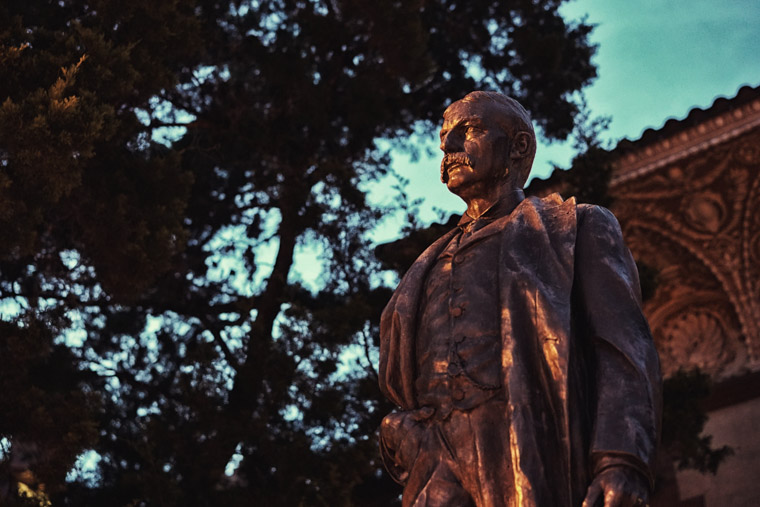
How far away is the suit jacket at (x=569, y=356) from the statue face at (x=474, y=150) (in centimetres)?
23

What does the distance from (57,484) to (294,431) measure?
1.81m

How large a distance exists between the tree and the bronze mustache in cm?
434

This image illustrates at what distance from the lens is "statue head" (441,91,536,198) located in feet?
12.3

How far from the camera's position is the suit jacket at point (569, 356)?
303 centimetres

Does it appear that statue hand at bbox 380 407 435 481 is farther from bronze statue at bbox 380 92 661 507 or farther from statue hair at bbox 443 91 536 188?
statue hair at bbox 443 91 536 188

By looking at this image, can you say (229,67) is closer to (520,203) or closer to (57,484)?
(57,484)

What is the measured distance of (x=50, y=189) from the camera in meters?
7.76

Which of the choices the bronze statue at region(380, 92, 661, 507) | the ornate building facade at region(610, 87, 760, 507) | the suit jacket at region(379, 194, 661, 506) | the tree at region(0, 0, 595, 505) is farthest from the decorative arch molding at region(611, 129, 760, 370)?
the suit jacket at region(379, 194, 661, 506)

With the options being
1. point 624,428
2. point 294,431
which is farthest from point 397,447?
point 294,431

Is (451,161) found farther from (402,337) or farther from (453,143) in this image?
(402,337)

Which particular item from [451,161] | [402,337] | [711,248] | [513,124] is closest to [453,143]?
[451,161]

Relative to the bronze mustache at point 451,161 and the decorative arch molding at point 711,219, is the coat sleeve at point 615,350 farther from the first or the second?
the decorative arch molding at point 711,219

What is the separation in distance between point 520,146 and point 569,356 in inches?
34.0

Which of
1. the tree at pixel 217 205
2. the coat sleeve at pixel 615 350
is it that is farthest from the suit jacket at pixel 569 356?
the tree at pixel 217 205
